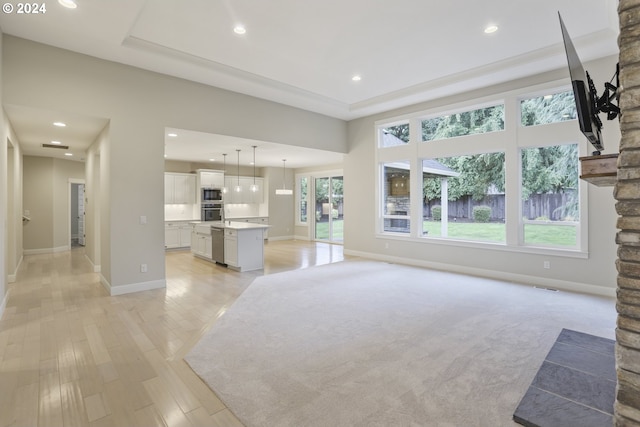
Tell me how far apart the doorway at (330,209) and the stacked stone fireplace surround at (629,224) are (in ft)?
28.7

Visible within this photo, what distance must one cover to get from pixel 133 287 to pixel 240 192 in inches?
243

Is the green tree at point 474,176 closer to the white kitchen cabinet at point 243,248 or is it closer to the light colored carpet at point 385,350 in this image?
the light colored carpet at point 385,350

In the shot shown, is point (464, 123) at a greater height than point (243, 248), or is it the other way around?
point (464, 123)

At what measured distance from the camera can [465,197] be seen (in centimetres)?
612

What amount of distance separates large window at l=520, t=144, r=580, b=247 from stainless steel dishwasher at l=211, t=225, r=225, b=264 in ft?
18.8

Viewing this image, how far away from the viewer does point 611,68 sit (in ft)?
14.5

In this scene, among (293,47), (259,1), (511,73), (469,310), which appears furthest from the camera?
(511,73)

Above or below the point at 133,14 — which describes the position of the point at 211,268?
below

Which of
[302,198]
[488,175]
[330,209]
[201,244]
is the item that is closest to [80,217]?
[201,244]

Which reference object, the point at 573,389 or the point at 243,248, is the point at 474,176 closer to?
the point at 573,389

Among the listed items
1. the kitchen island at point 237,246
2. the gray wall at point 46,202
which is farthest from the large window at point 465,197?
the gray wall at point 46,202

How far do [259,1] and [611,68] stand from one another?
4.85 meters

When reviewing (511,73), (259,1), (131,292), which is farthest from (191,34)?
(511,73)

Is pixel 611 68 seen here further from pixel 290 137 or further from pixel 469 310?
pixel 290 137
